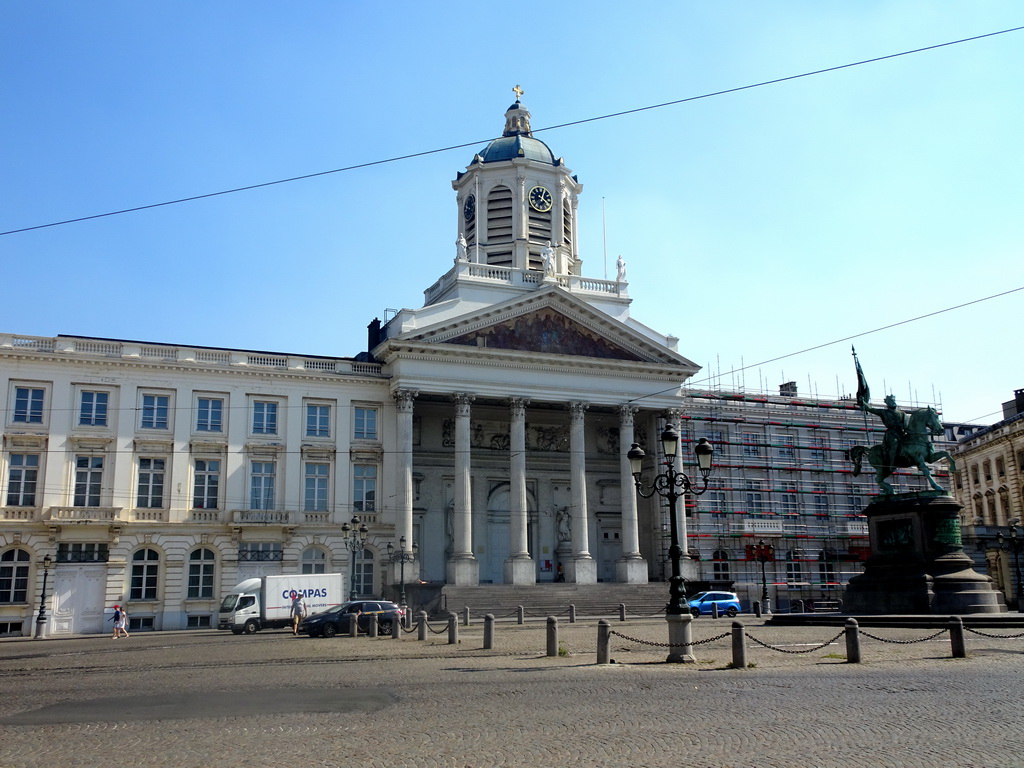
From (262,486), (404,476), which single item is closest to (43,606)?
(262,486)

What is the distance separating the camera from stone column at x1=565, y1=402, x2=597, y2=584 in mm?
54656

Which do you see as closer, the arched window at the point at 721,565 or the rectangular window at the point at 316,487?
the rectangular window at the point at 316,487

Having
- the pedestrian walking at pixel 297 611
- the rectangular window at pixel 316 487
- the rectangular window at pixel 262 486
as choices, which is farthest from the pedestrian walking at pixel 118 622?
the rectangular window at pixel 316 487

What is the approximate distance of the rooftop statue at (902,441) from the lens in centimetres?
3472

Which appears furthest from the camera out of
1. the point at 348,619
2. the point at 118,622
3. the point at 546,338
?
the point at 546,338

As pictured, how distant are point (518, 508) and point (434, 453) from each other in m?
7.16

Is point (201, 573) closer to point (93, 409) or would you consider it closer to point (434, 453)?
point (93, 409)

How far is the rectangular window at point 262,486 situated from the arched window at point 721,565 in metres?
28.0

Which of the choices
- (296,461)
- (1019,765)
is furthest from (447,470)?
(1019,765)

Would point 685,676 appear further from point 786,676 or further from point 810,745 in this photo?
point 810,745

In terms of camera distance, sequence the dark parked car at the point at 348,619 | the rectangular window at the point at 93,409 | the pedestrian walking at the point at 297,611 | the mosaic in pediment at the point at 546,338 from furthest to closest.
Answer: the mosaic in pediment at the point at 546,338 < the rectangular window at the point at 93,409 < the pedestrian walking at the point at 297,611 < the dark parked car at the point at 348,619

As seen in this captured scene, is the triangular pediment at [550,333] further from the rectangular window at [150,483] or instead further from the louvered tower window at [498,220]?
the rectangular window at [150,483]

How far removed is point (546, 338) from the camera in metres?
57.2

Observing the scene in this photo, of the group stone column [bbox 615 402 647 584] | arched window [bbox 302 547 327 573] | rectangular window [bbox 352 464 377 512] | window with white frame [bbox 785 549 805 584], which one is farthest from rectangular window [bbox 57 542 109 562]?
window with white frame [bbox 785 549 805 584]
